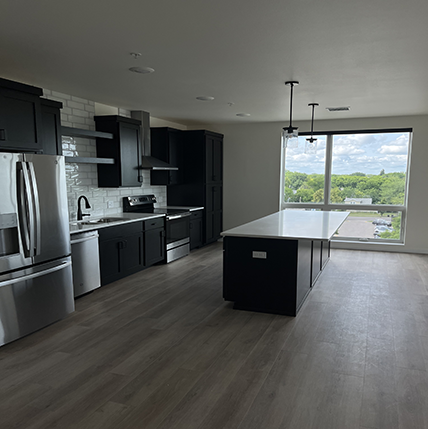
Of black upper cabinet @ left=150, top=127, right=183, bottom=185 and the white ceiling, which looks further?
black upper cabinet @ left=150, top=127, right=183, bottom=185

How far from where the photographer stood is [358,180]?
6.89 metres

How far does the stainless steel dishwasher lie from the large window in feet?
14.2

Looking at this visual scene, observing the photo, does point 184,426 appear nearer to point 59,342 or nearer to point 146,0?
point 59,342

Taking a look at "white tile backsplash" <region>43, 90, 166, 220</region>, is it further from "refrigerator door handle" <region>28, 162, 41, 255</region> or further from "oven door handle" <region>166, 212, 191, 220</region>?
"refrigerator door handle" <region>28, 162, 41, 255</region>

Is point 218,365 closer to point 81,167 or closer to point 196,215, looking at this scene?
point 81,167


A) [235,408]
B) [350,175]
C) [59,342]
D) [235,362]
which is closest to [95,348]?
[59,342]

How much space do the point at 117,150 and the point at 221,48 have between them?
103 inches

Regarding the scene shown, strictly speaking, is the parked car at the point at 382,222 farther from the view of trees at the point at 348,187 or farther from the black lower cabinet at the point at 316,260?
the black lower cabinet at the point at 316,260

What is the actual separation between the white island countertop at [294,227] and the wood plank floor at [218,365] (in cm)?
81

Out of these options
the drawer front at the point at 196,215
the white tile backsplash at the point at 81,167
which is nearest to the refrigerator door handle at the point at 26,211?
the white tile backsplash at the point at 81,167

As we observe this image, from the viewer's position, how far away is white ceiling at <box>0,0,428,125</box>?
2205 mm

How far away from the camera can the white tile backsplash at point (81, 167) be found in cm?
459

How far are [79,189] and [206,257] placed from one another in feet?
→ 7.89

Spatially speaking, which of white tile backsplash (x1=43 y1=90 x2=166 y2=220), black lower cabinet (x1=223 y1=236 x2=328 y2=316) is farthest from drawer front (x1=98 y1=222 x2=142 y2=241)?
black lower cabinet (x1=223 y1=236 x2=328 y2=316)
